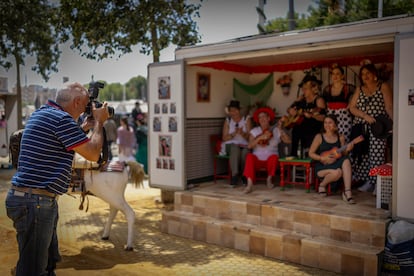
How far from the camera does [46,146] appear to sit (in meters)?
2.99

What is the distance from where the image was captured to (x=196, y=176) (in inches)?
291

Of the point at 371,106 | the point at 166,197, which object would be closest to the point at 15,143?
the point at 166,197

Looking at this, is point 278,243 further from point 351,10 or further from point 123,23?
point 351,10

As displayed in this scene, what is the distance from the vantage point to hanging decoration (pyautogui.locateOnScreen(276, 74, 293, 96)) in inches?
316

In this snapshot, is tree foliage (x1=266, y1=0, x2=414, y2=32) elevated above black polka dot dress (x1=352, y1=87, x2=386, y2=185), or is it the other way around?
tree foliage (x1=266, y1=0, x2=414, y2=32)

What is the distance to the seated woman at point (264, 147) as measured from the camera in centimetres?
684

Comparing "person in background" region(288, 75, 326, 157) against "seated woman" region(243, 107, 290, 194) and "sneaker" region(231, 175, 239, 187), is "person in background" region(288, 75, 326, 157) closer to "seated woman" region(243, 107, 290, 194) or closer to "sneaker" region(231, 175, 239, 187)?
"seated woman" region(243, 107, 290, 194)

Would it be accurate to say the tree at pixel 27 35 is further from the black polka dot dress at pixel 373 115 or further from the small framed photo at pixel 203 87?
the black polka dot dress at pixel 373 115

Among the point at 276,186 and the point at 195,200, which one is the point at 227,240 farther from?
the point at 276,186

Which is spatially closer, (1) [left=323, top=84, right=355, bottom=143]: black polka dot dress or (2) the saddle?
(2) the saddle

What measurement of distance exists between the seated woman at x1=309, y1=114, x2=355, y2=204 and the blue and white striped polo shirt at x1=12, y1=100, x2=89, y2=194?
12.8ft

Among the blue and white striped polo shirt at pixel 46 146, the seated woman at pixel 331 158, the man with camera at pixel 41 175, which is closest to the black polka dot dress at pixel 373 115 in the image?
the seated woman at pixel 331 158

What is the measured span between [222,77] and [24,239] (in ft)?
17.9

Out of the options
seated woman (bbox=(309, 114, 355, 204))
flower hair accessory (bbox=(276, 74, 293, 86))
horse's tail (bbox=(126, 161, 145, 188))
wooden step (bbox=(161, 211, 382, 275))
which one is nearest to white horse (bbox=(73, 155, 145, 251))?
horse's tail (bbox=(126, 161, 145, 188))
